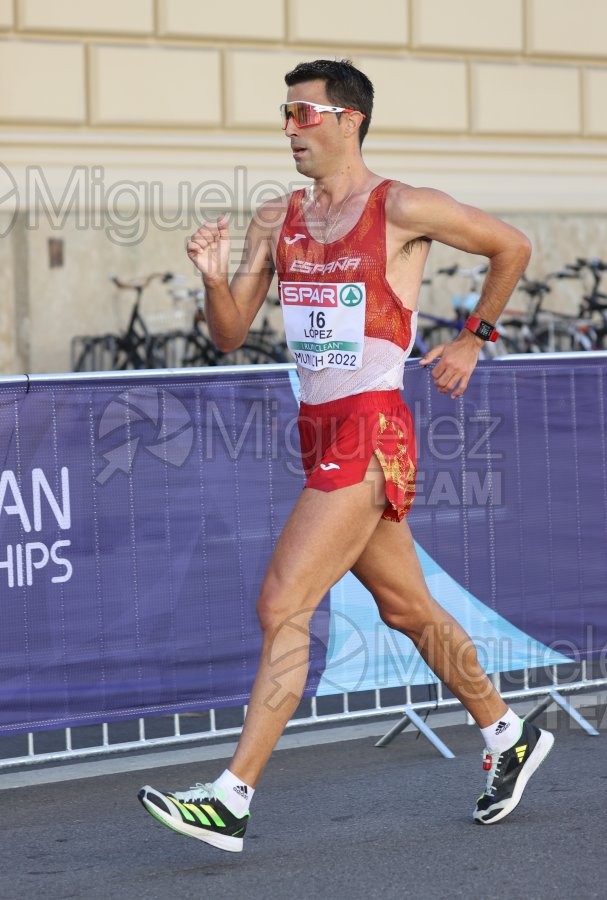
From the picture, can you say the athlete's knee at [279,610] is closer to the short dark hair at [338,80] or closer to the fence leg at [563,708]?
the short dark hair at [338,80]

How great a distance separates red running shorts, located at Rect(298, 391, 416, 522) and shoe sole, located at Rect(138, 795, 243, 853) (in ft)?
3.27

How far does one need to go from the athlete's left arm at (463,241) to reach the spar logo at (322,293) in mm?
230

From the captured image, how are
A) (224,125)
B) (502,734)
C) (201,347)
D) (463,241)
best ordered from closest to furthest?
(463,241) < (502,734) < (201,347) < (224,125)

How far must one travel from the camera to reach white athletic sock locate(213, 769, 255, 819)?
14.5 feet

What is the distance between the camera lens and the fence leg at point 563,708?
6.28 meters

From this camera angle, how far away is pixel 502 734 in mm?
4992

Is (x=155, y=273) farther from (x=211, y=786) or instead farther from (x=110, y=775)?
(x=211, y=786)

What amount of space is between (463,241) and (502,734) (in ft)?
4.91

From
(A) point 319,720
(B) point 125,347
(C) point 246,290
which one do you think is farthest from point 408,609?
(B) point 125,347

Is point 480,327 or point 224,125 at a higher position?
point 224,125

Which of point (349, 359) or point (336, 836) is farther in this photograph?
point (336, 836)

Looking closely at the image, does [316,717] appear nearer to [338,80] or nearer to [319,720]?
[319,720]

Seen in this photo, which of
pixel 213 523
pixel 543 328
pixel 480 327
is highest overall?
pixel 543 328

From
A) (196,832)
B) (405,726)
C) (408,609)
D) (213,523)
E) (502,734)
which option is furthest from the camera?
(405,726)
